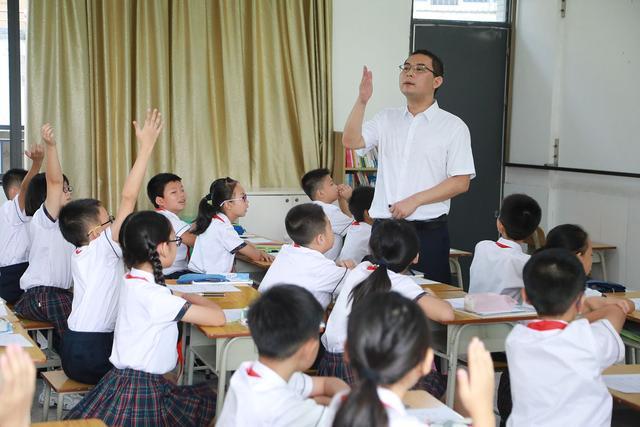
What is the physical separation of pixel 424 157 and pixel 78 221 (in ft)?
5.52

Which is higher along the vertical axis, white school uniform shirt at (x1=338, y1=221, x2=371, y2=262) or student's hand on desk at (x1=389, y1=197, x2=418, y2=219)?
student's hand on desk at (x1=389, y1=197, x2=418, y2=219)

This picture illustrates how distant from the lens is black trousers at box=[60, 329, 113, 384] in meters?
3.31

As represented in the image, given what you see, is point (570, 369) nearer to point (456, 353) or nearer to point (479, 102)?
point (456, 353)

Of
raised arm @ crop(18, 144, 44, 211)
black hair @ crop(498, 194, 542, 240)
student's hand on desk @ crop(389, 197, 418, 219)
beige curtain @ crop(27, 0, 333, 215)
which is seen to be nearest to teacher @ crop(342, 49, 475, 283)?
student's hand on desk @ crop(389, 197, 418, 219)

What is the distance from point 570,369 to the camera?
238cm

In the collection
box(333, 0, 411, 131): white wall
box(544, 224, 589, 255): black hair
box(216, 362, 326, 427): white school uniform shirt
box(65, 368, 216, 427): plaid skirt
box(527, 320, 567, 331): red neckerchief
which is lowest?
box(65, 368, 216, 427): plaid skirt

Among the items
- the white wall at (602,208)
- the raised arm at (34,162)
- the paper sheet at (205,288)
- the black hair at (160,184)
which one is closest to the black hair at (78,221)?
the paper sheet at (205,288)

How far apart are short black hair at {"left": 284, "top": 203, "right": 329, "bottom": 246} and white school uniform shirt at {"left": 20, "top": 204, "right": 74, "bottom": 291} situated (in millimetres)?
1333

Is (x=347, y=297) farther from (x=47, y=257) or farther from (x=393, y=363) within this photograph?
(x=47, y=257)

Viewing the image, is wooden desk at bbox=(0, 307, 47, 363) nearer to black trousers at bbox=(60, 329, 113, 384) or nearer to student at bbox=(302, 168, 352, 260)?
black trousers at bbox=(60, 329, 113, 384)

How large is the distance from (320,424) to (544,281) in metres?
0.89

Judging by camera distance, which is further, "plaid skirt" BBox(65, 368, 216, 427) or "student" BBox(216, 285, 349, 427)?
"plaid skirt" BBox(65, 368, 216, 427)

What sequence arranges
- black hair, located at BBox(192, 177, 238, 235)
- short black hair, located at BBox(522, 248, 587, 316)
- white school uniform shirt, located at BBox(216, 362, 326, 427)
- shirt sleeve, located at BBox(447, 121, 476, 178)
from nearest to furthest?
white school uniform shirt, located at BBox(216, 362, 326, 427), short black hair, located at BBox(522, 248, 587, 316), shirt sleeve, located at BBox(447, 121, 476, 178), black hair, located at BBox(192, 177, 238, 235)

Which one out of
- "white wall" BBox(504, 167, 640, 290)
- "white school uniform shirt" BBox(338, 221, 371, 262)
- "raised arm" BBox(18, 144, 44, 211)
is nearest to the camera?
"raised arm" BBox(18, 144, 44, 211)
